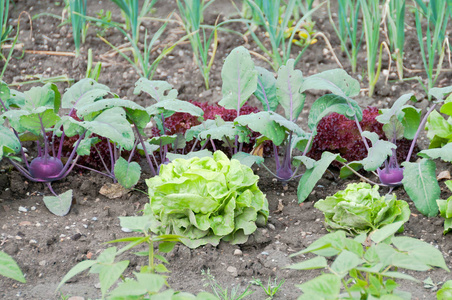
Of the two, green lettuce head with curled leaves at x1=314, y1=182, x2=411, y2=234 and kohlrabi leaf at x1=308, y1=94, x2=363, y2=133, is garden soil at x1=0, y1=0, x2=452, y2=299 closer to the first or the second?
green lettuce head with curled leaves at x1=314, y1=182, x2=411, y2=234

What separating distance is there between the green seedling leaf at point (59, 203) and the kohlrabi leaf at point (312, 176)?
1153 millimetres

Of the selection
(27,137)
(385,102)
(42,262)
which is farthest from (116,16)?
(42,262)

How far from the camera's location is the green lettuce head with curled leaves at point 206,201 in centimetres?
225

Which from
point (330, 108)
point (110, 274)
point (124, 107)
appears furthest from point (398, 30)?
point (110, 274)

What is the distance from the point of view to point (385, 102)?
11.9 feet

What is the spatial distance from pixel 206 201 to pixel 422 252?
104 cm

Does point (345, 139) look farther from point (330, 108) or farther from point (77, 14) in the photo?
point (77, 14)

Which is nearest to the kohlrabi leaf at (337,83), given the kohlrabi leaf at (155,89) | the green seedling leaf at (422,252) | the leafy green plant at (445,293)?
the kohlrabi leaf at (155,89)

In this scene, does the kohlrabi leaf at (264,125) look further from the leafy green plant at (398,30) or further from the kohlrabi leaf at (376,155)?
the leafy green plant at (398,30)

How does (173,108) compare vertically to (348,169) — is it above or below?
above

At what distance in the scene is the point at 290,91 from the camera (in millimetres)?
2801

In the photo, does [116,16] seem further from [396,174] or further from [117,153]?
[396,174]

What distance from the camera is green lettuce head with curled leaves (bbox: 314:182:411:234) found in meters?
2.30

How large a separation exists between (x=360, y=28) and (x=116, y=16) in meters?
2.12
